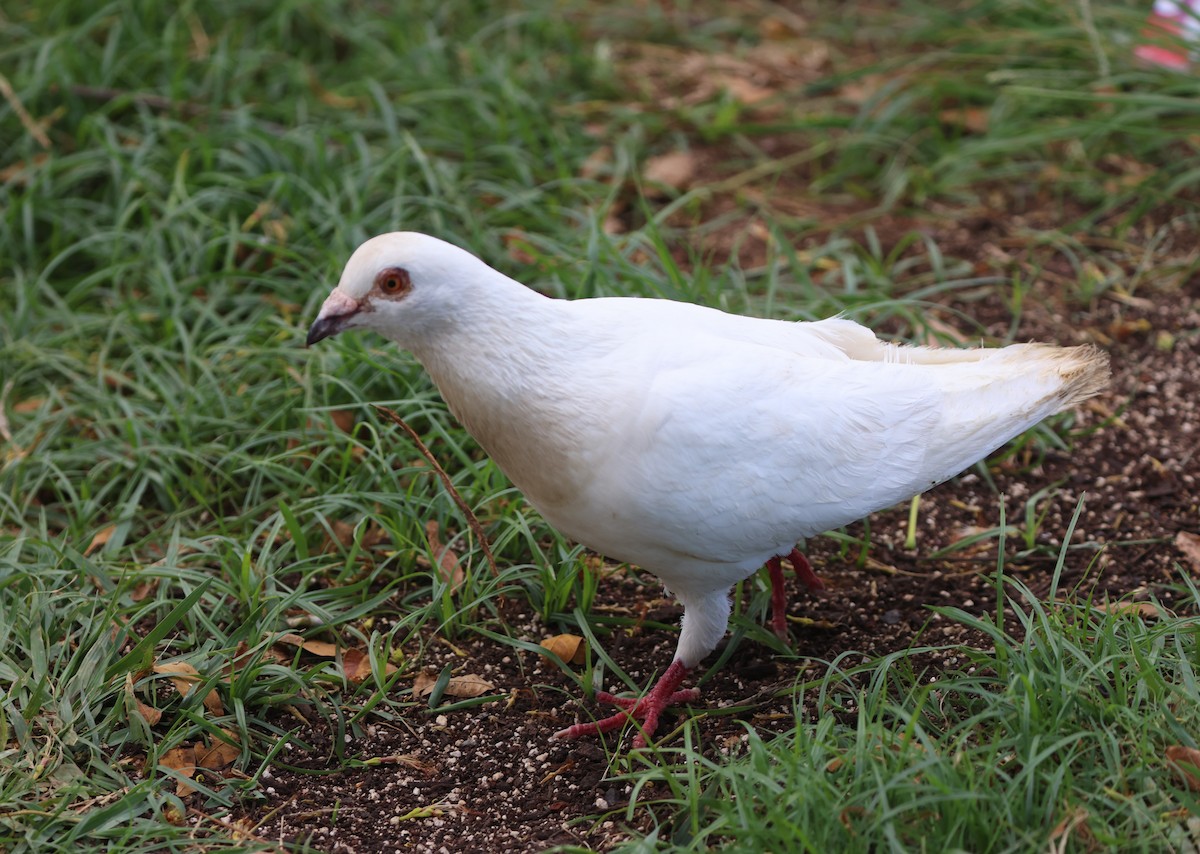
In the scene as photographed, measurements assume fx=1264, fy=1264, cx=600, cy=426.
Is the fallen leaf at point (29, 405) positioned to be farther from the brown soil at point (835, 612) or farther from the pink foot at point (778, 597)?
the pink foot at point (778, 597)

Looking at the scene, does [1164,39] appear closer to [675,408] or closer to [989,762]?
[675,408]

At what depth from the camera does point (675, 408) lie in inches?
112

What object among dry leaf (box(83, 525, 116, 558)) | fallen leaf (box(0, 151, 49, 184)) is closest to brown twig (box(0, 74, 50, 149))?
fallen leaf (box(0, 151, 49, 184))

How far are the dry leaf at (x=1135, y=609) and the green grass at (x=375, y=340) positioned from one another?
0.33ft

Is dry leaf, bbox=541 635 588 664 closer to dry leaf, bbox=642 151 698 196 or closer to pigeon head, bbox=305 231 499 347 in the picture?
pigeon head, bbox=305 231 499 347

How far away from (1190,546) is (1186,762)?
1200mm

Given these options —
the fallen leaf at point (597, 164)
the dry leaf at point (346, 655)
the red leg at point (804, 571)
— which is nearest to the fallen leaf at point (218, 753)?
the dry leaf at point (346, 655)

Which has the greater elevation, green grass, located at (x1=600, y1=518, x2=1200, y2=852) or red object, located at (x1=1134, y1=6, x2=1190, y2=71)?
red object, located at (x1=1134, y1=6, x2=1190, y2=71)

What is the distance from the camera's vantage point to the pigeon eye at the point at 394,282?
2.80 m

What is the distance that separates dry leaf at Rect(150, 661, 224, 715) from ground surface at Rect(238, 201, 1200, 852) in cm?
24

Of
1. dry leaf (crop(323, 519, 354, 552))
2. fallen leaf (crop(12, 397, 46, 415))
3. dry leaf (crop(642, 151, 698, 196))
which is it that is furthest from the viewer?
dry leaf (crop(642, 151, 698, 196))

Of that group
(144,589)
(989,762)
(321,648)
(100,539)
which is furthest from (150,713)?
(989,762)

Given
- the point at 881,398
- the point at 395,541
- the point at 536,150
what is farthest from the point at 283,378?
the point at 881,398

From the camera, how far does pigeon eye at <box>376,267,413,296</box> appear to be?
2.80 metres
